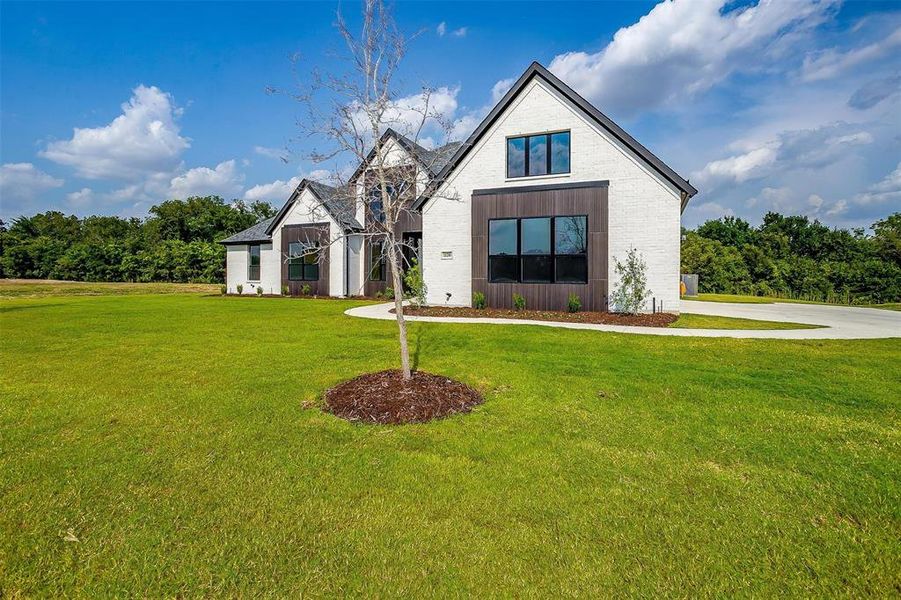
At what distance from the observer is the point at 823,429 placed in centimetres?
444

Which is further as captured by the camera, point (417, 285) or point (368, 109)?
point (417, 285)

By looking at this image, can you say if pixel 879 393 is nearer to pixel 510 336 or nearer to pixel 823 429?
pixel 823 429

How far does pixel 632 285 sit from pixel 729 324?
313cm

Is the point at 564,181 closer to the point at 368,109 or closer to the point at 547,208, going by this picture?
the point at 547,208

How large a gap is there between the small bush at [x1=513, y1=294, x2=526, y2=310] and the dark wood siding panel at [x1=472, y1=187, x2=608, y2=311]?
0.20 meters

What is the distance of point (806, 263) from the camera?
112 feet

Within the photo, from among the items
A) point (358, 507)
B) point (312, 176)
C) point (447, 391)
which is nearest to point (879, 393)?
point (447, 391)

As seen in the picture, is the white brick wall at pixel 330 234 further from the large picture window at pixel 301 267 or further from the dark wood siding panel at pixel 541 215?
the dark wood siding panel at pixel 541 215

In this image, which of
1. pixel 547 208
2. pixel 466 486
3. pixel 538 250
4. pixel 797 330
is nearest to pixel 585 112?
pixel 547 208

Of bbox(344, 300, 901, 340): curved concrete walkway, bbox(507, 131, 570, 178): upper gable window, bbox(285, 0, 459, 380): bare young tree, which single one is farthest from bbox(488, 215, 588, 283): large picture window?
bbox(285, 0, 459, 380): bare young tree

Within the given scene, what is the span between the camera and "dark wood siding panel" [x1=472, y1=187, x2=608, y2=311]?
14.3 metres

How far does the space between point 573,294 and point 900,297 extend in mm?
32022

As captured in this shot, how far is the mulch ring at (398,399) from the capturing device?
4836 millimetres

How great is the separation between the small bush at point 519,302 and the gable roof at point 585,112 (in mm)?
5104
